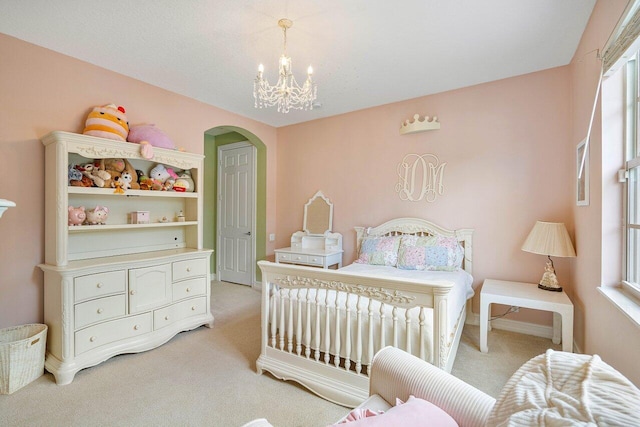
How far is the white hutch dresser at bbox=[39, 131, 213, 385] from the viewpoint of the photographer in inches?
86.8

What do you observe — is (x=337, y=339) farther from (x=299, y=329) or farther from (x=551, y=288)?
(x=551, y=288)

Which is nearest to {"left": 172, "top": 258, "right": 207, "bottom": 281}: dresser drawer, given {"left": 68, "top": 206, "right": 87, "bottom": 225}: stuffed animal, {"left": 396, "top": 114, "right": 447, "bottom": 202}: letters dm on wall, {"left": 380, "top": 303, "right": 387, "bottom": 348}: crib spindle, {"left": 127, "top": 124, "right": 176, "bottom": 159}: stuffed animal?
{"left": 68, "top": 206, "right": 87, "bottom": 225}: stuffed animal

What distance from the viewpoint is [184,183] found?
310cm

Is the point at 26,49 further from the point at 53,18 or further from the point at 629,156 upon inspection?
the point at 629,156

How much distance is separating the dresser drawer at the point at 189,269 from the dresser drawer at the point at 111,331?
448mm

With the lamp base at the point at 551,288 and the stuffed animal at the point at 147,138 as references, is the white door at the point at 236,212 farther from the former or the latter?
the lamp base at the point at 551,288

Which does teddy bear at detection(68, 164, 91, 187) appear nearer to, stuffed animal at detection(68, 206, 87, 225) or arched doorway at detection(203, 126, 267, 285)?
stuffed animal at detection(68, 206, 87, 225)

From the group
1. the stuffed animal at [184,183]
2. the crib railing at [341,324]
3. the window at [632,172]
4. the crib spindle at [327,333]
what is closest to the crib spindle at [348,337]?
the crib railing at [341,324]

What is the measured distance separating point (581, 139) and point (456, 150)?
111 cm

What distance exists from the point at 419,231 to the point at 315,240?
1558 millimetres

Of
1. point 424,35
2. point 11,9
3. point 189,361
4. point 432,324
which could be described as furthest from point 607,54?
point 11,9

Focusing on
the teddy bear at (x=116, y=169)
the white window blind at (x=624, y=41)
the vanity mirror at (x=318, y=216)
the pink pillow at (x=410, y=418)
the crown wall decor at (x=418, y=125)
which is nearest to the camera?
the pink pillow at (x=410, y=418)

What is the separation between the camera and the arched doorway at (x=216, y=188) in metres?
4.63

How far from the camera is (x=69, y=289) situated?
2168mm
